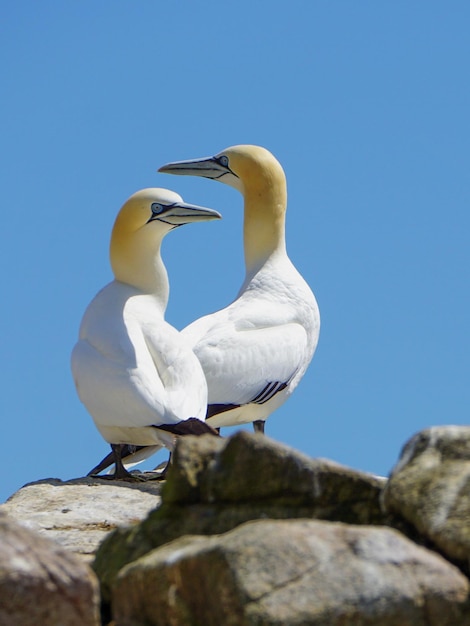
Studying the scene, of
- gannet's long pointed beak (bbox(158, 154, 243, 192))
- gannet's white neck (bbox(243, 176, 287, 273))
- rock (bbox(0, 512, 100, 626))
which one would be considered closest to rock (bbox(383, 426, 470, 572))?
rock (bbox(0, 512, 100, 626))

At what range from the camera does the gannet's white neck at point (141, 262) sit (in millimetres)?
10547

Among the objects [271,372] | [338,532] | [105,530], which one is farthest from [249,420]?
[338,532]

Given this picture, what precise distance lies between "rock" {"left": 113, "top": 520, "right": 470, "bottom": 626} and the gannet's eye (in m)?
6.67

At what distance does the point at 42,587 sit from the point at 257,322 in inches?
321

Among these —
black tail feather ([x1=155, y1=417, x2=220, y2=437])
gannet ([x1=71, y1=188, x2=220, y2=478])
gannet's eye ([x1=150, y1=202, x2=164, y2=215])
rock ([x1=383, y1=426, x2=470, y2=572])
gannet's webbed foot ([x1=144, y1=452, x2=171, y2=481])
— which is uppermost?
gannet's eye ([x1=150, y1=202, x2=164, y2=215])

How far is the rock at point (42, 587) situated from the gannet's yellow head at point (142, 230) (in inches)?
261

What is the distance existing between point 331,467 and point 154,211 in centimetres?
612

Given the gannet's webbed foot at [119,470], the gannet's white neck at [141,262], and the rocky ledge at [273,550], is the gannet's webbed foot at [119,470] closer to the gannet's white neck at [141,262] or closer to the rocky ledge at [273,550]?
the gannet's white neck at [141,262]

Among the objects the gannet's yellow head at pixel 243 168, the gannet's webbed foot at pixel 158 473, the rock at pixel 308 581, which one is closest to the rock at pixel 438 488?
the rock at pixel 308 581

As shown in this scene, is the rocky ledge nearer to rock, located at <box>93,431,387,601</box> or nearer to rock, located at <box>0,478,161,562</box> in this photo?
rock, located at <box>93,431,387,601</box>

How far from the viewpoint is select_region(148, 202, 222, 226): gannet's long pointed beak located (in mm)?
10766

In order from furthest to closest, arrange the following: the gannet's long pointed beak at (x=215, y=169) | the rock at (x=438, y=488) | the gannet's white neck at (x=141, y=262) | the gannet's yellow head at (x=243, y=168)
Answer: the gannet's long pointed beak at (x=215, y=169) → the gannet's yellow head at (x=243, y=168) → the gannet's white neck at (x=141, y=262) → the rock at (x=438, y=488)

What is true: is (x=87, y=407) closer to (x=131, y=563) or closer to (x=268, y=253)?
(x=268, y=253)

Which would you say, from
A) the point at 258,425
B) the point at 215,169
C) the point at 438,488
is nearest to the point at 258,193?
the point at 215,169
